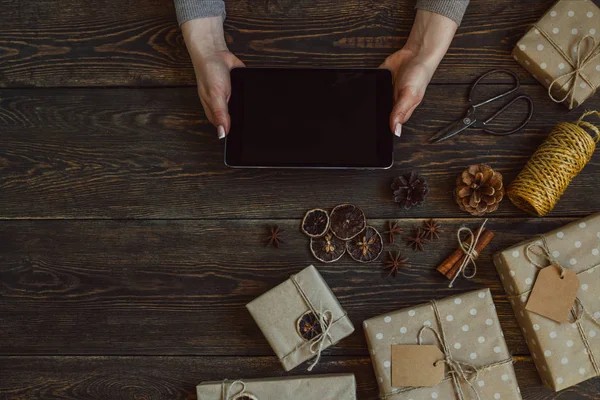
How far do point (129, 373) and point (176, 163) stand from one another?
53cm

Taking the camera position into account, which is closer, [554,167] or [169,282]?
[554,167]

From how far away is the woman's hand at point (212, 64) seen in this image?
3.84ft

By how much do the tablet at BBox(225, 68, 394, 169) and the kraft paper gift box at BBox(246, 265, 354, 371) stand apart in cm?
29

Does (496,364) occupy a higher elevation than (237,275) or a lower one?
lower

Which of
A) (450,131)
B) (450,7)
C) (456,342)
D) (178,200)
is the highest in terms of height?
(450,7)

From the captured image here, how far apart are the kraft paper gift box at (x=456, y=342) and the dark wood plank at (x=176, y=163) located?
0.76 ft

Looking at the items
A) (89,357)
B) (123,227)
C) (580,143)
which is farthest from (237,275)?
(580,143)

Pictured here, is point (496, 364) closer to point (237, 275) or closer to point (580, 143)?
point (580, 143)

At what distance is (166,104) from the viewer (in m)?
1.29

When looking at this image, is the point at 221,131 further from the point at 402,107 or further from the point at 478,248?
the point at 478,248

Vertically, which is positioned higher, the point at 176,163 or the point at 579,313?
the point at 176,163

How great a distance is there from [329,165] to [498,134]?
0.43 m

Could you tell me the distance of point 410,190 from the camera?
3.98 feet

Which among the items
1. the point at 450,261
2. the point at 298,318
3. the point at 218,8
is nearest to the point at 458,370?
the point at 450,261
